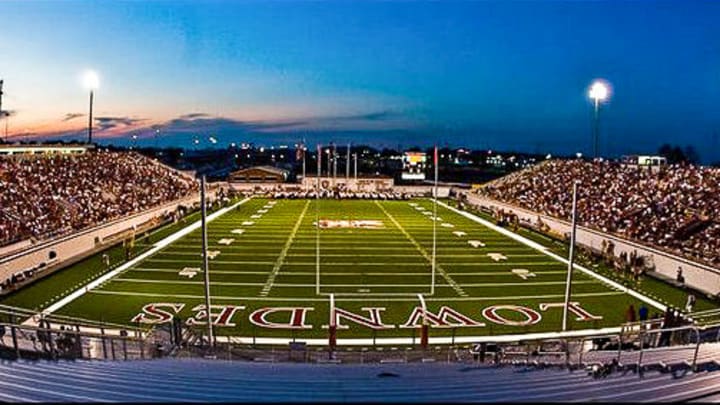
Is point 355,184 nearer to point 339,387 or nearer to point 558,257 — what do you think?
point 558,257

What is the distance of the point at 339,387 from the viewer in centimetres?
734

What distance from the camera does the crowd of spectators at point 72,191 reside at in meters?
34.0

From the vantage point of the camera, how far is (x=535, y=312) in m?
22.8

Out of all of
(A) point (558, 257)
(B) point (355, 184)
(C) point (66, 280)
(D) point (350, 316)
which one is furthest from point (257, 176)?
(D) point (350, 316)

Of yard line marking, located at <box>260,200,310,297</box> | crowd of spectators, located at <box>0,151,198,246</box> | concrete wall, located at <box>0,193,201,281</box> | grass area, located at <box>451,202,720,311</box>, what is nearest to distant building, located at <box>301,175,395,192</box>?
crowd of spectators, located at <box>0,151,198,246</box>

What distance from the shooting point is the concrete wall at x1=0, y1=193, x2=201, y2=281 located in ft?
85.1

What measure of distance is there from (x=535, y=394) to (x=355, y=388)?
1725 millimetres

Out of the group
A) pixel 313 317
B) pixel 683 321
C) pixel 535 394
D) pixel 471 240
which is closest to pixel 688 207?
pixel 471 240

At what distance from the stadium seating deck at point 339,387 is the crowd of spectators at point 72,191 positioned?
22644 mm

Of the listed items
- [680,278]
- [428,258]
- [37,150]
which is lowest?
[428,258]

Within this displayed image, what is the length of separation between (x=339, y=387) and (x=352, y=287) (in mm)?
19137

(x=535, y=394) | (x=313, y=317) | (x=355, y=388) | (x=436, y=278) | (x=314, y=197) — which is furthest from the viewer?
(x=314, y=197)

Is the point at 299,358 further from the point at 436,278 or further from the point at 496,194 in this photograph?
the point at 496,194

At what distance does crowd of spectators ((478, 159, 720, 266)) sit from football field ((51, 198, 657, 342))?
17.9 feet
